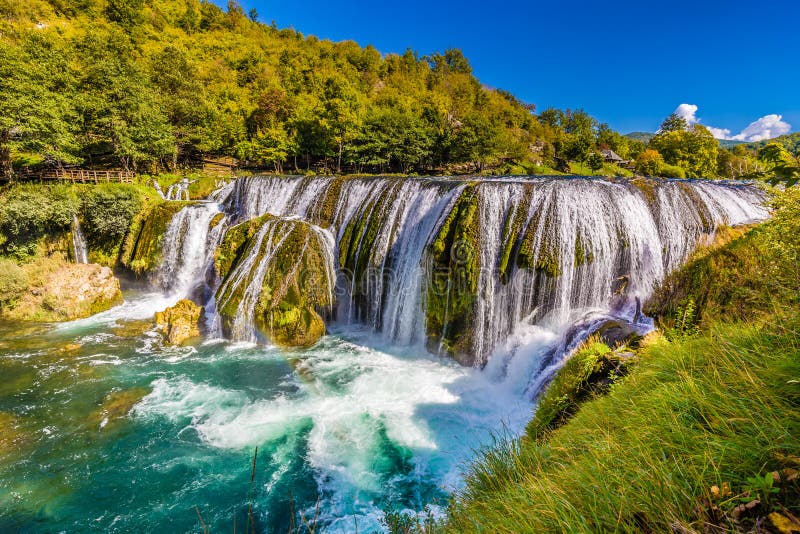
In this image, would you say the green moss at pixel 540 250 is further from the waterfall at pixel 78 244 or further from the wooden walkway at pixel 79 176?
the wooden walkway at pixel 79 176

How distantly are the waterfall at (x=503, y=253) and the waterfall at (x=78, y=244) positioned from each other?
11.8 m

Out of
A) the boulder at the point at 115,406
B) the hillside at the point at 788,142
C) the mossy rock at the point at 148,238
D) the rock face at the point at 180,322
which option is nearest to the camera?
the hillside at the point at 788,142

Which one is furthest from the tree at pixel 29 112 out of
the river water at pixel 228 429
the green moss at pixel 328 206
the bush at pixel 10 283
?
the green moss at pixel 328 206

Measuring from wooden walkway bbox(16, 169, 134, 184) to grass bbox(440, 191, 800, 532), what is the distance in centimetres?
2906

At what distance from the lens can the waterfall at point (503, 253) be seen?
10070mm

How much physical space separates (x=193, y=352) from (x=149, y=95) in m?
26.7

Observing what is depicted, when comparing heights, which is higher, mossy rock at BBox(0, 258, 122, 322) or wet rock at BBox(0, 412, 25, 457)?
mossy rock at BBox(0, 258, 122, 322)

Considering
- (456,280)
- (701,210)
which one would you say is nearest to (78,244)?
(456,280)

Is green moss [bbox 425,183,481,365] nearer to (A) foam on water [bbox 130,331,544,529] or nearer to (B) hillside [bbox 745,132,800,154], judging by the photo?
(A) foam on water [bbox 130,331,544,529]

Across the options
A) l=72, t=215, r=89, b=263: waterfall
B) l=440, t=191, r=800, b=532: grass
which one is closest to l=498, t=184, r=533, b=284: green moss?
l=440, t=191, r=800, b=532: grass

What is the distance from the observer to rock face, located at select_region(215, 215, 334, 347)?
12.2 meters

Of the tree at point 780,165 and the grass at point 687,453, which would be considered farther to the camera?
the tree at point 780,165

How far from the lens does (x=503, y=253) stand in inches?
414

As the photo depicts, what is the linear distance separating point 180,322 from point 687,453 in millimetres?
14568
